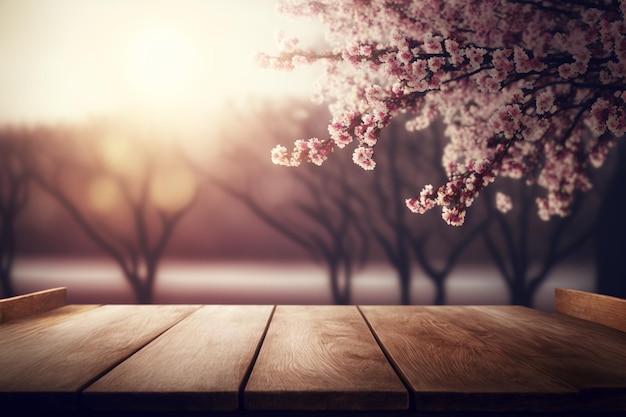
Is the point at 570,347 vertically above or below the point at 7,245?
below

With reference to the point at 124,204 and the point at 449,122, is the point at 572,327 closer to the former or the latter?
the point at 449,122

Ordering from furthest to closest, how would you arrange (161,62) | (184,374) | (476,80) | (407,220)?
(407,220) < (161,62) < (476,80) < (184,374)

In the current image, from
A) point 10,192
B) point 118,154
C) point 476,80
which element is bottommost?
point 10,192

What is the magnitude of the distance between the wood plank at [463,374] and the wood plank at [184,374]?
39cm

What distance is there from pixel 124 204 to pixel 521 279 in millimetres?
2939

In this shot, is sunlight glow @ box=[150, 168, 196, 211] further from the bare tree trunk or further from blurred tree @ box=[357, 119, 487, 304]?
blurred tree @ box=[357, 119, 487, 304]

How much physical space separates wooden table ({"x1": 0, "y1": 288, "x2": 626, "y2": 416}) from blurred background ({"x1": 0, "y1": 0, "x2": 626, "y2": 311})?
1.33 metres

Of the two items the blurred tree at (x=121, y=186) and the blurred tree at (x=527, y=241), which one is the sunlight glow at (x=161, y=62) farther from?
the blurred tree at (x=527, y=241)

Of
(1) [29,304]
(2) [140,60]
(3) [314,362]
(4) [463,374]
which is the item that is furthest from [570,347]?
(2) [140,60]

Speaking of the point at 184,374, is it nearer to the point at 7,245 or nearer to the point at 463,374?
the point at 463,374

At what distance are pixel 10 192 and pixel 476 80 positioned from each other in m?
3.16

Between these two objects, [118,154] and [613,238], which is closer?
[118,154]

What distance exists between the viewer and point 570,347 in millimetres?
1130

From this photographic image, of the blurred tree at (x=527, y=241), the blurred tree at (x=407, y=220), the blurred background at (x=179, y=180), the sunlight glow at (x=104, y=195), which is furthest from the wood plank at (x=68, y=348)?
the blurred tree at (x=527, y=241)
